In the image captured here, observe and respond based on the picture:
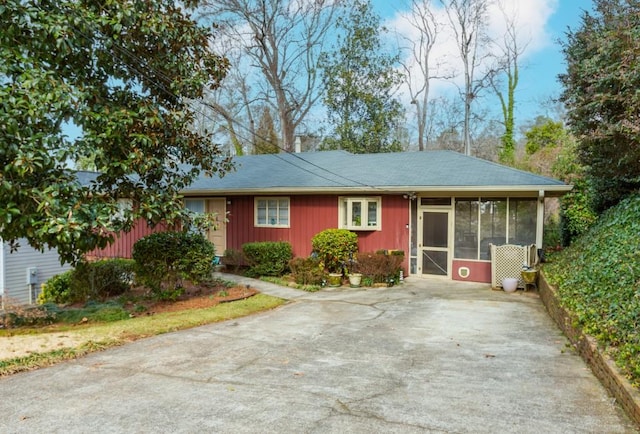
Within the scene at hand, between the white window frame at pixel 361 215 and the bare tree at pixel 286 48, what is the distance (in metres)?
13.8

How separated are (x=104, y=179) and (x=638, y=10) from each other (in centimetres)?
915

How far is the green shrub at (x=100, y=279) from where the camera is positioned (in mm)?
8828

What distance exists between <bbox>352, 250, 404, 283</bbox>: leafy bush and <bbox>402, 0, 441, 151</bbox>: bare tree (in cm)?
1798

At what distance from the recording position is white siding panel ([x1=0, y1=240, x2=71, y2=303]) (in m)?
11.3

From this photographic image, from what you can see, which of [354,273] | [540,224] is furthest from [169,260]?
[540,224]

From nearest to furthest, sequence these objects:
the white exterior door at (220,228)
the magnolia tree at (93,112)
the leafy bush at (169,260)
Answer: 1. the magnolia tree at (93,112)
2. the leafy bush at (169,260)
3. the white exterior door at (220,228)

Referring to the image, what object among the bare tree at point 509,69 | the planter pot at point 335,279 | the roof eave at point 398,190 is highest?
the bare tree at point 509,69

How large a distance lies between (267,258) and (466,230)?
5.30 m

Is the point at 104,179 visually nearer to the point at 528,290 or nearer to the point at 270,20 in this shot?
the point at 528,290

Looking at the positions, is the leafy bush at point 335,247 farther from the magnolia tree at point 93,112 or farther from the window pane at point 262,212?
the magnolia tree at point 93,112

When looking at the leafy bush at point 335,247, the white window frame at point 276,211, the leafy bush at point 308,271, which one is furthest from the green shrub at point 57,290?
the leafy bush at point 335,247

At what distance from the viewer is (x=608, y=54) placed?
23.1 ft

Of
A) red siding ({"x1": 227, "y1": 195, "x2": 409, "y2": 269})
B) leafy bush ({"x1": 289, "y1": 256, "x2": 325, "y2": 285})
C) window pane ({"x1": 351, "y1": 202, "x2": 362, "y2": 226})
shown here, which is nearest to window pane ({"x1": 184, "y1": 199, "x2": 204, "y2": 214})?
red siding ({"x1": 227, "y1": 195, "x2": 409, "y2": 269})

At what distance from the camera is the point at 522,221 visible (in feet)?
34.3
